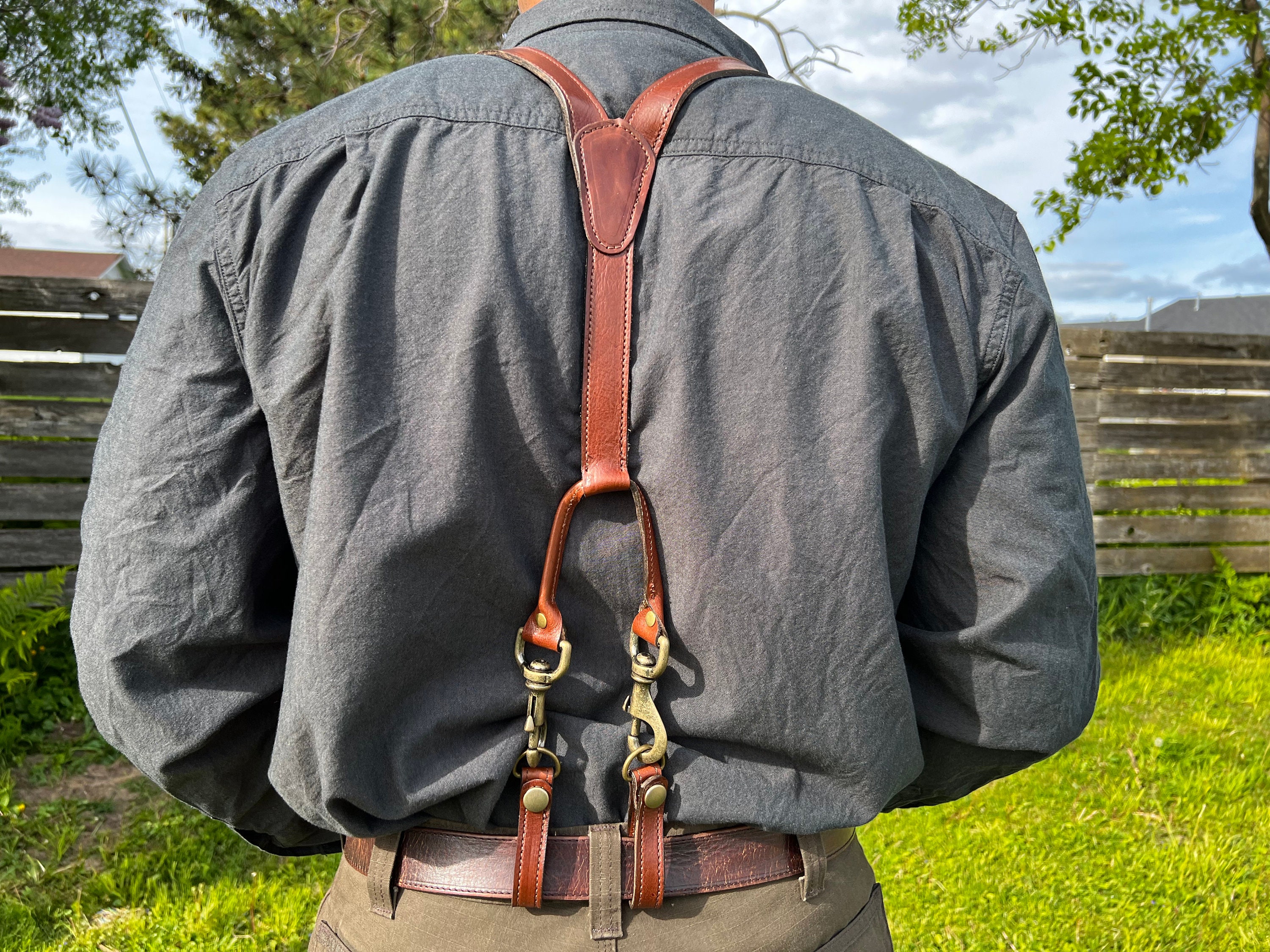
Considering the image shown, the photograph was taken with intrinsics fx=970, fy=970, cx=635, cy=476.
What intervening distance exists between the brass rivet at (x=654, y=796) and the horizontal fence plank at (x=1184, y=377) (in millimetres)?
5721

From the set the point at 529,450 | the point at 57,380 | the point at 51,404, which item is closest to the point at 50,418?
the point at 51,404

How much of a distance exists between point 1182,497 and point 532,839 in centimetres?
630

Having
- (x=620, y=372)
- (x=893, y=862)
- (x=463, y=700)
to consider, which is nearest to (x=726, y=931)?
(x=463, y=700)

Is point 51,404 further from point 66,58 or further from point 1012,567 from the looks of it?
point 1012,567

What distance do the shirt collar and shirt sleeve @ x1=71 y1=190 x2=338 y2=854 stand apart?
0.55 metres

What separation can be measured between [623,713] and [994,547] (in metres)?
0.55

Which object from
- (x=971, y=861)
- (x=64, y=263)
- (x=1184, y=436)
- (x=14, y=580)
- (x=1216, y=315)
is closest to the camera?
(x=971, y=861)

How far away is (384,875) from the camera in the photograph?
48.9 inches

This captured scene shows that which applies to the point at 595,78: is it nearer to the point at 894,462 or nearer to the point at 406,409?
the point at 406,409

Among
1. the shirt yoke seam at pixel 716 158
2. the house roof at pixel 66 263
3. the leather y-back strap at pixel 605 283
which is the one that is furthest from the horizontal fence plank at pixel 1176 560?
the house roof at pixel 66 263

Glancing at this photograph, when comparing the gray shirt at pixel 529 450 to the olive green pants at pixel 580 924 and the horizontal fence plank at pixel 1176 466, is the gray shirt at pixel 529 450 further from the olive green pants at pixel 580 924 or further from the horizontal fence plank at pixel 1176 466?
the horizontal fence plank at pixel 1176 466

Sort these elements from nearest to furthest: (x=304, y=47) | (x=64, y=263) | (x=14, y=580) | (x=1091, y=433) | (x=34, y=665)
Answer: (x=34, y=665), (x=14, y=580), (x=304, y=47), (x=1091, y=433), (x=64, y=263)

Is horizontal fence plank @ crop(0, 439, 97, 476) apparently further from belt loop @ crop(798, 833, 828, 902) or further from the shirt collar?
belt loop @ crop(798, 833, 828, 902)

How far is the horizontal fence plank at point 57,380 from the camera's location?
4.51 meters
